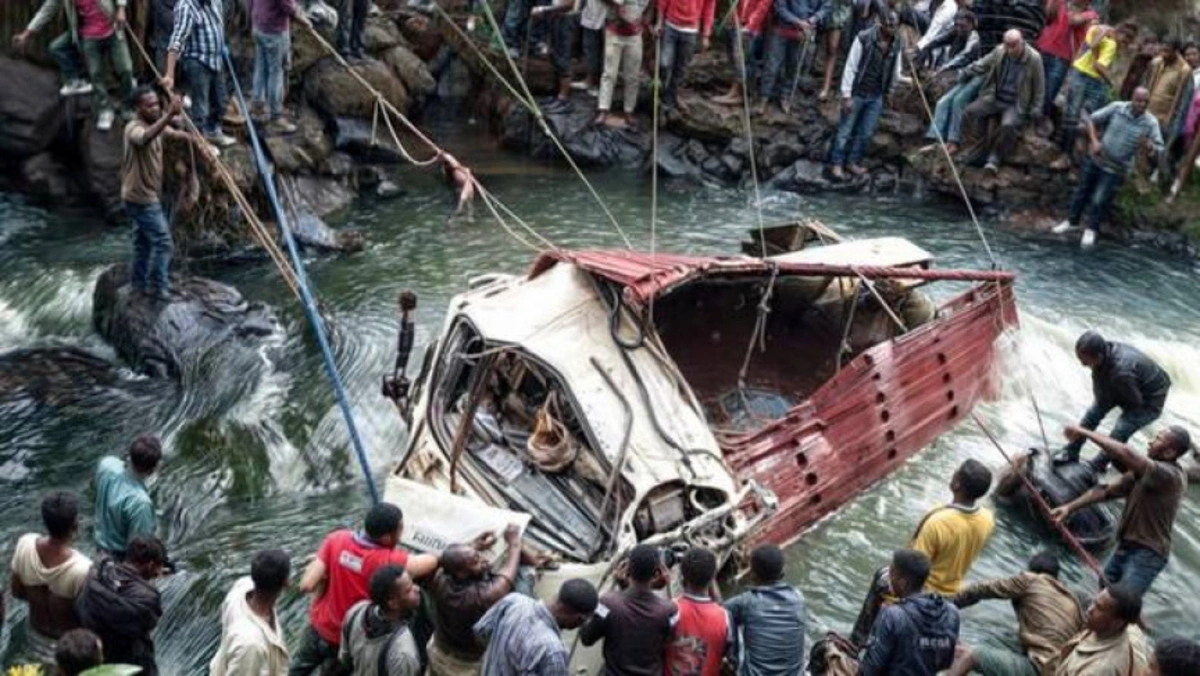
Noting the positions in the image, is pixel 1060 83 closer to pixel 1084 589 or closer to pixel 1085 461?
pixel 1085 461

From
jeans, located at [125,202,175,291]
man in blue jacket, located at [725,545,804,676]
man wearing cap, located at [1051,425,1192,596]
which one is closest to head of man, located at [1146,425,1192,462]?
man wearing cap, located at [1051,425,1192,596]

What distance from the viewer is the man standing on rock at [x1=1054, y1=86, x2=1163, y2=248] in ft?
47.3

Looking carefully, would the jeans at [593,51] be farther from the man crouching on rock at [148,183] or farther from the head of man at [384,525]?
the head of man at [384,525]

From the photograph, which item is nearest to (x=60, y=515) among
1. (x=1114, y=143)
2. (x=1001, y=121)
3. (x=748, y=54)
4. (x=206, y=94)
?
(x=206, y=94)

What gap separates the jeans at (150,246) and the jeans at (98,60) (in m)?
3.01

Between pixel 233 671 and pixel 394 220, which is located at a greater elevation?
pixel 233 671

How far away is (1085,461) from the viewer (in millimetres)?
9805

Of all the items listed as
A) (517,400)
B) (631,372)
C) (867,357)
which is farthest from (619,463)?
(867,357)

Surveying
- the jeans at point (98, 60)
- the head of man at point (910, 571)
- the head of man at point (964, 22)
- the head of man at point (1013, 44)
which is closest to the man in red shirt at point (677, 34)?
the head of man at point (964, 22)

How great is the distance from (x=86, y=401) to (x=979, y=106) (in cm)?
1142

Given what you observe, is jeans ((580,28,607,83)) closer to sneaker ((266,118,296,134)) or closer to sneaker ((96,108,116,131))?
sneaker ((266,118,296,134))

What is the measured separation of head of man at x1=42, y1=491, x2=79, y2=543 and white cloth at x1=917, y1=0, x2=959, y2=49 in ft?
45.8

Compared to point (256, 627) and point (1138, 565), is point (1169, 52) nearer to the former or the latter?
point (1138, 565)

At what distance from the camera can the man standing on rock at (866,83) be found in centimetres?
1561
